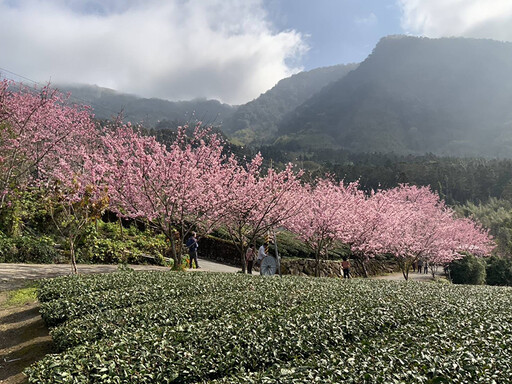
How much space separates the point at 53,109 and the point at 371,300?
2018 cm

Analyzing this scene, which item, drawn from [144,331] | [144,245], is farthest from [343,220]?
[144,331]

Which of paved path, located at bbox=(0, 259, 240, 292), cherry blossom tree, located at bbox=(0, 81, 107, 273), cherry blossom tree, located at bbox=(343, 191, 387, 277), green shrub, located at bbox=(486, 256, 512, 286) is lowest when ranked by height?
green shrub, located at bbox=(486, 256, 512, 286)

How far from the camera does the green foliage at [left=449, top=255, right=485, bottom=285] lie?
2759 cm

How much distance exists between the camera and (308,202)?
19672 millimetres

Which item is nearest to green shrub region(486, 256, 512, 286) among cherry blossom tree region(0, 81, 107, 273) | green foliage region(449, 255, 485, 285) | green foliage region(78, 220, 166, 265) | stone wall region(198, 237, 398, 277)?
green foliage region(449, 255, 485, 285)

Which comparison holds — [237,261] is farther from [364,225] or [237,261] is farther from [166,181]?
[166,181]

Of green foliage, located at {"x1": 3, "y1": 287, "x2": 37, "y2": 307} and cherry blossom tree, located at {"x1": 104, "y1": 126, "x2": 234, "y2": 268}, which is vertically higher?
cherry blossom tree, located at {"x1": 104, "y1": 126, "x2": 234, "y2": 268}

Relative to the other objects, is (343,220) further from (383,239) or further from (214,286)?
(214,286)

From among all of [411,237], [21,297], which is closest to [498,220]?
[411,237]

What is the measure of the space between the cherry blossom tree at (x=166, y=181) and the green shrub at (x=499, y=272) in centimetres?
2762

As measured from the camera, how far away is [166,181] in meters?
12.9

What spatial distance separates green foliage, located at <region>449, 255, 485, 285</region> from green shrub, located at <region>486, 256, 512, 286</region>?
1.25 m

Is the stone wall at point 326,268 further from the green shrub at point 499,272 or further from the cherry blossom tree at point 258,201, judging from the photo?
the green shrub at point 499,272

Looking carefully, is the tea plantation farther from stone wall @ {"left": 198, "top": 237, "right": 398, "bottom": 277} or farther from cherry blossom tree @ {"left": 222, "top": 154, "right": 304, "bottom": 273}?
stone wall @ {"left": 198, "top": 237, "right": 398, "bottom": 277}
